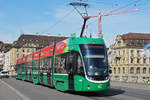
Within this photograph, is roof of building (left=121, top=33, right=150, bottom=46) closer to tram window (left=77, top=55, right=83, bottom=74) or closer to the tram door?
the tram door

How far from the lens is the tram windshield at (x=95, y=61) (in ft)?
49.6

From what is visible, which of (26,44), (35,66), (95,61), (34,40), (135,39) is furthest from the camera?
(34,40)

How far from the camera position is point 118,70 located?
91000 millimetres

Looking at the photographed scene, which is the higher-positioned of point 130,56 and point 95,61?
point 130,56

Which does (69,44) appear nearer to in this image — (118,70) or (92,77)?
(92,77)

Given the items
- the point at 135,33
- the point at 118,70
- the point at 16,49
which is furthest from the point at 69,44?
the point at 16,49

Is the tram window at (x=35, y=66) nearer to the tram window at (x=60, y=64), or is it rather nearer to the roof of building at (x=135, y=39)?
the tram window at (x=60, y=64)

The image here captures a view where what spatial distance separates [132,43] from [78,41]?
77.1 meters

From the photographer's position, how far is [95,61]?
15344mm

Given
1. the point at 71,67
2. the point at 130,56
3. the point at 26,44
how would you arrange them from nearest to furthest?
the point at 71,67 → the point at 130,56 → the point at 26,44

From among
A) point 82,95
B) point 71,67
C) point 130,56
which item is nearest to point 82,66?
point 71,67

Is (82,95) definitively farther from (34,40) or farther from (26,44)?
(34,40)

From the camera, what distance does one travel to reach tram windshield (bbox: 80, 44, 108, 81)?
15.1m

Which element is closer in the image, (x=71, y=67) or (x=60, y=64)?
(x=71, y=67)
